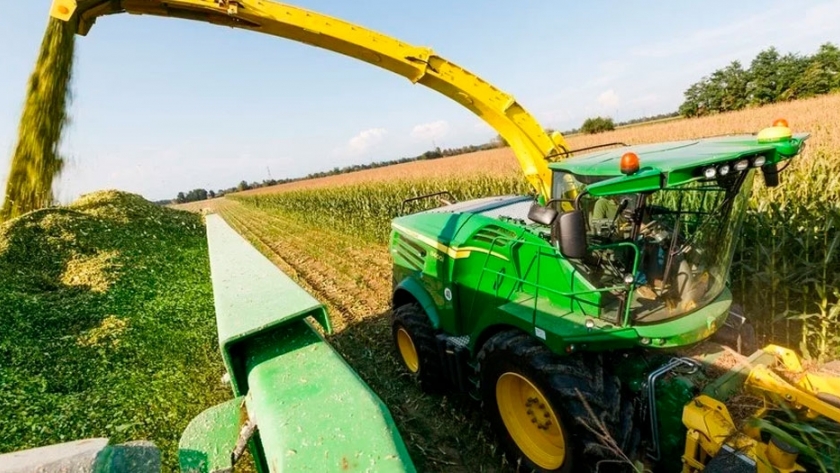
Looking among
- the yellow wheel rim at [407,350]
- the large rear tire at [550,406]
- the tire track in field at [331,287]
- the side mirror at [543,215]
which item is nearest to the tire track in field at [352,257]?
the tire track in field at [331,287]

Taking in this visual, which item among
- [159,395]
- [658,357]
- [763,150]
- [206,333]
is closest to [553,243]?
[658,357]

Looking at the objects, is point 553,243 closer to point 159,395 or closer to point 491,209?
point 491,209

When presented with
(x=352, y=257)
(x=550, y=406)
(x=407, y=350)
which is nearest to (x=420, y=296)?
(x=407, y=350)

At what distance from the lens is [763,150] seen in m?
2.26

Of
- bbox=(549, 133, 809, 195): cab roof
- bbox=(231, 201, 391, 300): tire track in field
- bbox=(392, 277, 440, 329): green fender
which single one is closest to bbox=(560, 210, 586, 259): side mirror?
bbox=(549, 133, 809, 195): cab roof

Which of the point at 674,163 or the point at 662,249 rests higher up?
the point at 674,163

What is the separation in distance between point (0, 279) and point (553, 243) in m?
7.05

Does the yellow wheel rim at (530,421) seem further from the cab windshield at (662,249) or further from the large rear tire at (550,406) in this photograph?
the cab windshield at (662,249)

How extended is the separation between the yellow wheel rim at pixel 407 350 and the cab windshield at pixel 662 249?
206cm

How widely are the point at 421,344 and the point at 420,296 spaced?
1.45 ft

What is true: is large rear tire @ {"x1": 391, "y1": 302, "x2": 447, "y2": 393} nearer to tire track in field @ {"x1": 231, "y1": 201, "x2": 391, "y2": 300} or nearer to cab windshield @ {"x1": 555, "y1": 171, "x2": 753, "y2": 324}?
cab windshield @ {"x1": 555, "y1": 171, "x2": 753, "y2": 324}

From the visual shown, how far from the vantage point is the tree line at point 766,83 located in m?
29.3

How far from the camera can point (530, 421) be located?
291 centimetres

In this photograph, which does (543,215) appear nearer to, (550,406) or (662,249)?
(662,249)
